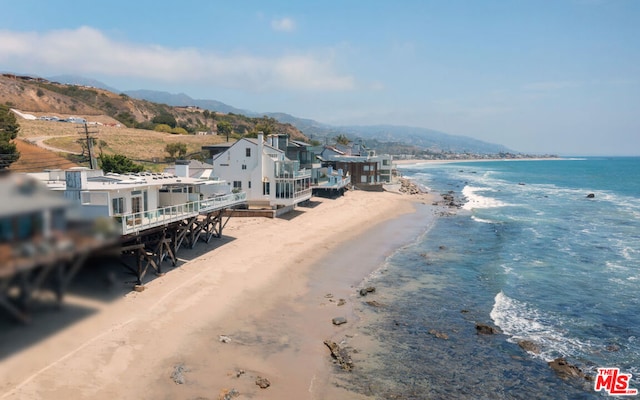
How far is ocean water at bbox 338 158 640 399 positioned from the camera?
2003 cm

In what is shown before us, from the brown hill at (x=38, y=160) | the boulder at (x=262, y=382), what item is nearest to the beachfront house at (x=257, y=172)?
the brown hill at (x=38, y=160)

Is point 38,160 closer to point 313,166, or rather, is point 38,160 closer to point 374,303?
point 313,166

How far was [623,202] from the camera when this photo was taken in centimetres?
8719

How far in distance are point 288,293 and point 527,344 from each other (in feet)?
46.8

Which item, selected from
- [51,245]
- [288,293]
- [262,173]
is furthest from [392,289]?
[51,245]

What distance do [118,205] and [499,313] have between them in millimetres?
23418

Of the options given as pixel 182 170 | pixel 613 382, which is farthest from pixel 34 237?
pixel 182 170

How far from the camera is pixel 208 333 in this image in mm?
22641

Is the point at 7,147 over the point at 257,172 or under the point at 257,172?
over

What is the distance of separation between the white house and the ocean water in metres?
15.6

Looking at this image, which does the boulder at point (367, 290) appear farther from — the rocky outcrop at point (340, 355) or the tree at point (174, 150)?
the tree at point (174, 150)

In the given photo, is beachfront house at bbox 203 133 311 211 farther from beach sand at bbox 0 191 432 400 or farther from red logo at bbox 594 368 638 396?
red logo at bbox 594 368 638 396

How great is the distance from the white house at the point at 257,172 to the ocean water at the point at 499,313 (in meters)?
15.6

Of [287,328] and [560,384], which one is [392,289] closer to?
[287,328]
